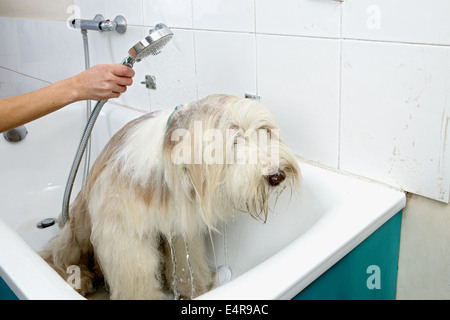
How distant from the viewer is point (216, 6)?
1.49 m

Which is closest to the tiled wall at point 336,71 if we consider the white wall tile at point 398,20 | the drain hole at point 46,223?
the white wall tile at point 398,20

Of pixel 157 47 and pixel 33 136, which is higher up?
pixel 157 47

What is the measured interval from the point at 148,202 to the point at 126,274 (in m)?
0.21

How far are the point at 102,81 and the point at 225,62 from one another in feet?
1.74

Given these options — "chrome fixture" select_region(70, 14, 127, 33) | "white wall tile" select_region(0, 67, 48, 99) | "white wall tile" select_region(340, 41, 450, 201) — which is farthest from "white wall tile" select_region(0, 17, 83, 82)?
"white wall tile" select_region(340, 41, 450, 201)

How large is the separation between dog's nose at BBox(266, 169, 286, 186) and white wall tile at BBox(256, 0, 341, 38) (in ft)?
1.43

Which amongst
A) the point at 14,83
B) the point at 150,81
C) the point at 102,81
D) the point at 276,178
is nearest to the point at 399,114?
the point at 276,178

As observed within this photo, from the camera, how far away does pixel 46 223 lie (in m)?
1.96

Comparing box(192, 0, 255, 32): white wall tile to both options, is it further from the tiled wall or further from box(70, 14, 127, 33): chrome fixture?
box(70, 14, 127, 33): chrome fixture

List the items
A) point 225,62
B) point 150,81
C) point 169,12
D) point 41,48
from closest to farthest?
point 225,62 → point 169,12 → point 150,81 → point 41,48

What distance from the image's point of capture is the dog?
1.05 meters

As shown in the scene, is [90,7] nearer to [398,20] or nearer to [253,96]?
[253,96]
